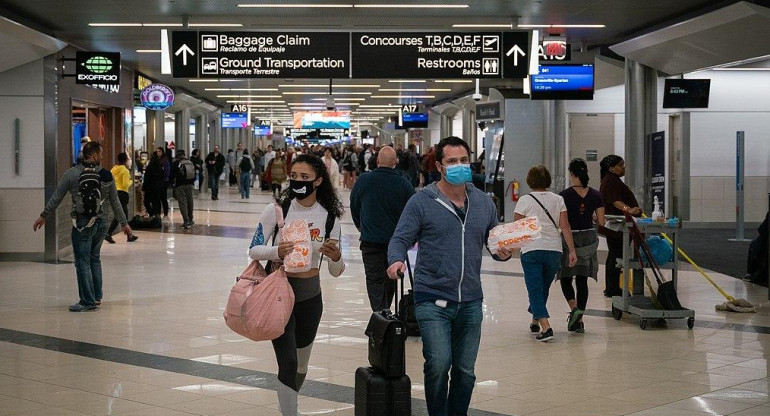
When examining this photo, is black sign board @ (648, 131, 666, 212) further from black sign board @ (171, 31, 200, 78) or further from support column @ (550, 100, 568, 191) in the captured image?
black sign board @ (171, 31, 200, 78)

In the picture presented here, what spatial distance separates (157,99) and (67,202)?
8.19 meters

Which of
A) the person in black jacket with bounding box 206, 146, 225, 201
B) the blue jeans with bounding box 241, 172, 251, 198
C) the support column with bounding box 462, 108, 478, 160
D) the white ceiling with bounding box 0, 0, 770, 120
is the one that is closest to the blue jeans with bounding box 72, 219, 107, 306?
the white ceiling with bounding box 0, 0, 770, 120

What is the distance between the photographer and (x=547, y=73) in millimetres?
17031

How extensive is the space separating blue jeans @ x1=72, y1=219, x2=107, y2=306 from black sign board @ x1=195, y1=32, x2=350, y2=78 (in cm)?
290

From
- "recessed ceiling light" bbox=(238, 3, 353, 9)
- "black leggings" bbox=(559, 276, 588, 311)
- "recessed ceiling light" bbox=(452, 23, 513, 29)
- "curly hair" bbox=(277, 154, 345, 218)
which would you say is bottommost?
"black leggings" bbox=(559, 276, 588, 311)

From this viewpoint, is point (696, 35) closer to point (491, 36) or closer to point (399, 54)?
point (491, 36)

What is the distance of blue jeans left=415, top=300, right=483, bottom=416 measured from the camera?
17.9 feet

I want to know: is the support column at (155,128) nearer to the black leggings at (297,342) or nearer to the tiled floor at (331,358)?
the tiled floor at (331,358)

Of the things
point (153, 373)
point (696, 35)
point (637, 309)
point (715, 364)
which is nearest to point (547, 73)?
point (696, 35)

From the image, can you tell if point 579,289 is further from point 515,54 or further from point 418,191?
point 515,54

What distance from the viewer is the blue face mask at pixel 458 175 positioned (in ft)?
18.2

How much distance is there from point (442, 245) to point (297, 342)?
108 cm

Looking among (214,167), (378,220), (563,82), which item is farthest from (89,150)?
(214,167)

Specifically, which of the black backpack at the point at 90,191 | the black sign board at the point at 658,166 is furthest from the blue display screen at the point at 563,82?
the black backpack at the point at 90,191
